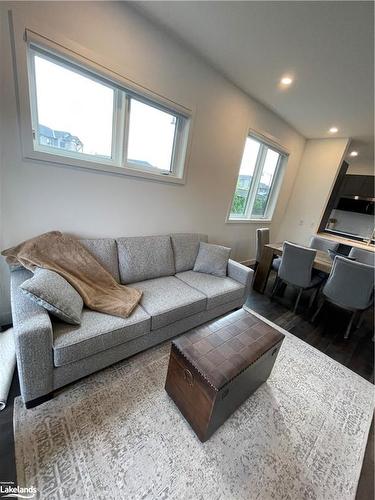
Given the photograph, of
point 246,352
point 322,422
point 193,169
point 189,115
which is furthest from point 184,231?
point 322,422

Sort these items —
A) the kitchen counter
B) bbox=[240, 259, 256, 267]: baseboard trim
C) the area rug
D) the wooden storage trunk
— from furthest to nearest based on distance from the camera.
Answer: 1. bbox=[240, 259, 256, 267]: baseboard trim
2. the kitchen counter
3. the wooden storage trunk
4. the area rug

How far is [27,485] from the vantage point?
0.93 metres

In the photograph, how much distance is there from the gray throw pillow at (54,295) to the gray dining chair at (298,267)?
247 cm

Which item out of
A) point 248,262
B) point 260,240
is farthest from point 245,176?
point 248,262

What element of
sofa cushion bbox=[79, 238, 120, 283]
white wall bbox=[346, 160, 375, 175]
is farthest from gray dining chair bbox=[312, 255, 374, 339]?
white wall bbox=[346, 160, 375, 175]

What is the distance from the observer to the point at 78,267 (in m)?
1.72

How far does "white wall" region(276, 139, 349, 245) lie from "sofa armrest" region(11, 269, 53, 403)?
15.7ft

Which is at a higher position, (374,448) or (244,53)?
(244,53)

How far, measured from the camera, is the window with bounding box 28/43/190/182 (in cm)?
159

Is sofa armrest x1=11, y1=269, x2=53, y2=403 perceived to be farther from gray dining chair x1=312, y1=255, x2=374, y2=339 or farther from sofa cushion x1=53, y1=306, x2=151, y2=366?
gray dining chair x1=312, y1=255, x2=374, y2=339

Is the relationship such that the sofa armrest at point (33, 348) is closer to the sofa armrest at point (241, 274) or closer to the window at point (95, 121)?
the window at point (95, 121)

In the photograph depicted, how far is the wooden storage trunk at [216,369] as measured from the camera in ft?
3.67

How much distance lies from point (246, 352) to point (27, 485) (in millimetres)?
1253

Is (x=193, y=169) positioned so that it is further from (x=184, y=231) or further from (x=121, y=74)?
(x=121, y=74)
